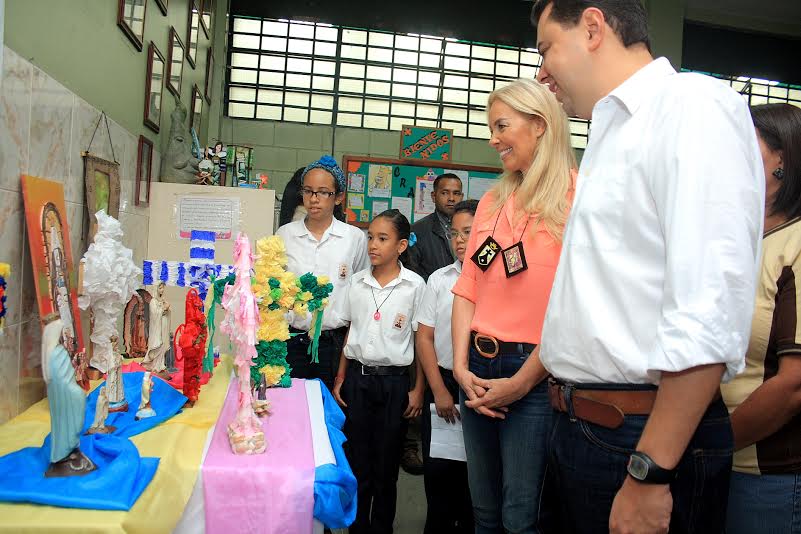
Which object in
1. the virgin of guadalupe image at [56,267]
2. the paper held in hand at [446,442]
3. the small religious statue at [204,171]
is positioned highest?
the small religious statue at [204,171]

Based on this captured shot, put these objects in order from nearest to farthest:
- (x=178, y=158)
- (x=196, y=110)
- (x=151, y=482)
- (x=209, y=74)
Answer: (x=151, y=482), (x=178, y=158), (x=196, y=110), (x=209, y=74)

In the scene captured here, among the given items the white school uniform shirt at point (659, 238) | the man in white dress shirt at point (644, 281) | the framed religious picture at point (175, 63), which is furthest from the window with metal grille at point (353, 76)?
the white school uniform shirt at point (659, 238)

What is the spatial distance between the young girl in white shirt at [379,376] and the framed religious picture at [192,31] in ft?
6.81

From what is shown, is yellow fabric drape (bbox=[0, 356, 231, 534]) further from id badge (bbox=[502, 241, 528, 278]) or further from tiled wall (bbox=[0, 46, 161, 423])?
id badge (bbox=[502, 241, 528, 278])

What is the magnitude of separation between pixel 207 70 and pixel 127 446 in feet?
13.4

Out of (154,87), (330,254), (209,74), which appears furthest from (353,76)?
(330,254)

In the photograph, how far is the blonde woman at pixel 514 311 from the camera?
1.37 meters

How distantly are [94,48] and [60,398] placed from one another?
1.48 meters

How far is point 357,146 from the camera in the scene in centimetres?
559

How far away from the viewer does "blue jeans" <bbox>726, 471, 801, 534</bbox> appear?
116cm

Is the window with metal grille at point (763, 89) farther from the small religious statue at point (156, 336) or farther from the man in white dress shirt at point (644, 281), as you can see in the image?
the small religious statue at point (156, 336)

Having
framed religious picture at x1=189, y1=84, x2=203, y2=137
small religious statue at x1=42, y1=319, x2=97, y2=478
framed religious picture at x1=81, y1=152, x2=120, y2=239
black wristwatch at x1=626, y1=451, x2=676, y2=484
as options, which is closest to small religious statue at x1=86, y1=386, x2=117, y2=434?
small religious statue at x1=42, y1=319, x2=97, y2=478

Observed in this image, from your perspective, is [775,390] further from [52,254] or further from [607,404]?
[52,254]

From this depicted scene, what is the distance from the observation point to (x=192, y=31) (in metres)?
3.87
